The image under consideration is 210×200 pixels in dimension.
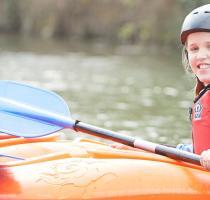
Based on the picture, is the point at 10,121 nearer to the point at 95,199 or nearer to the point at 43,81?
the point at 95,199

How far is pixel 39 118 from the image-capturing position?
11.3ft

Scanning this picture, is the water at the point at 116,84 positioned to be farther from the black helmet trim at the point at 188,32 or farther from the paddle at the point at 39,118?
the black helmet trim at the point at 188,32

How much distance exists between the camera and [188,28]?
3158mm

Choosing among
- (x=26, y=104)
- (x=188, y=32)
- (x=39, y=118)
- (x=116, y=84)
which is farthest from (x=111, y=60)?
(x=188, y=32)

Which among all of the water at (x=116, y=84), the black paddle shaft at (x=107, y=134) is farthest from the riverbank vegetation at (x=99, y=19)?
the black paddle shaft at (x=107, y=134)

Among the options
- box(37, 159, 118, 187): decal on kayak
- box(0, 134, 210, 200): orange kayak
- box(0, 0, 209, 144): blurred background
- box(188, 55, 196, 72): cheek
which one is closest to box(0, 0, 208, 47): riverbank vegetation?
box(0, 0, 209, 144): blurred background

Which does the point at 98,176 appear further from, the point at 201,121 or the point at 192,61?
the point at 192,61

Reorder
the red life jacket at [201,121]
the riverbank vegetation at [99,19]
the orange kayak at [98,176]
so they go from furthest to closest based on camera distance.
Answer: the riverbank vegetation at [99,19]
the red life jacket at [201,121]
the orange kayak at [98,176]

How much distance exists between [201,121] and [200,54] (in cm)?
30

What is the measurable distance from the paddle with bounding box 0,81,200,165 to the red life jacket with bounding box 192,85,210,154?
0.09 metres

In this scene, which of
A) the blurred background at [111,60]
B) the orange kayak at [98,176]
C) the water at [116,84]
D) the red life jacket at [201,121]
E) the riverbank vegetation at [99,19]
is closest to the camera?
the orange kayak at [98,176]

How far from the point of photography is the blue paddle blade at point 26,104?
335 cm

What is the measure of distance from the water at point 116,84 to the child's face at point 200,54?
3230 millimetres

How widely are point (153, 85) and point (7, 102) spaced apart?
27.1 feet
